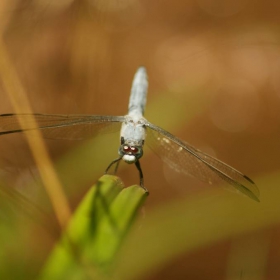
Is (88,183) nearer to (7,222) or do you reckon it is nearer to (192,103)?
(192,103)

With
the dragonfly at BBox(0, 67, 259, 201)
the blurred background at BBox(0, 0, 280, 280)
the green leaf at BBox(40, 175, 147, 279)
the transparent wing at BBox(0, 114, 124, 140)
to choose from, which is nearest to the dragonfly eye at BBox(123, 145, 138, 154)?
→ the dragonfly at BBox(0, 67, 259, 201)

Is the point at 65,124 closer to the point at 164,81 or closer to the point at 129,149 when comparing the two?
the point at 129,149

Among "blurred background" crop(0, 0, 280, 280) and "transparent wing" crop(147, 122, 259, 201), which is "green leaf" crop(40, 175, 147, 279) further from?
"blurred background" crop(0, 0, 280, 280)

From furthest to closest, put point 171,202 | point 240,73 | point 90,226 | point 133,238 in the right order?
point 240,73, point 171,202, point 133,238, point 90,226

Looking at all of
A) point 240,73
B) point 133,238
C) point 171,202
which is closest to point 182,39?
point 240,73

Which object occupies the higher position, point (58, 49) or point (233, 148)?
point (58, 49)

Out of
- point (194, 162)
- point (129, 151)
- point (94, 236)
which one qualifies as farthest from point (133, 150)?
point (94, 236)

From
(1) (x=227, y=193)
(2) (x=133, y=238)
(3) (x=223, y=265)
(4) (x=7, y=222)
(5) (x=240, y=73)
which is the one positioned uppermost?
(5) (x=240, y=73)
